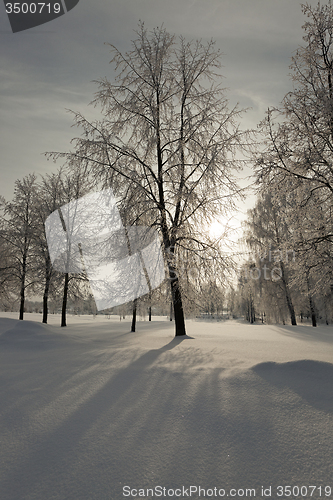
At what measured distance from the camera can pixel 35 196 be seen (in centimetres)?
1830

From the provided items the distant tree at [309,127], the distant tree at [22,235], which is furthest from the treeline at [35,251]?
the distant tree at [309,127]

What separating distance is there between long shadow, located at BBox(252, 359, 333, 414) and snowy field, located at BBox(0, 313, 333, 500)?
2 centimetres

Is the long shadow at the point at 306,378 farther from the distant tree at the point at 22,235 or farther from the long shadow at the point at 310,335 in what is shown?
the distant tree at the point at 22,235

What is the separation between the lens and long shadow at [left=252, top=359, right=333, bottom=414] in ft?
10.4

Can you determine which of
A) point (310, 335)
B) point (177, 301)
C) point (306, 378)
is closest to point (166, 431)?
point (306, 378)

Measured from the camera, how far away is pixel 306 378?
3863mm

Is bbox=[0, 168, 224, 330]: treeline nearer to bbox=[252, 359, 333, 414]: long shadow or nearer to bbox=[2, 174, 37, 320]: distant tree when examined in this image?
bbox=[2, 174, 37, 320]: distant tree

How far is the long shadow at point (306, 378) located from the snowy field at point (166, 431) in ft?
0.05

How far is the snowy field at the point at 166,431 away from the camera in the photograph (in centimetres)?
195

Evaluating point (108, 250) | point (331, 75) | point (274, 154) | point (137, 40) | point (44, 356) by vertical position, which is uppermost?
point (137, 40)

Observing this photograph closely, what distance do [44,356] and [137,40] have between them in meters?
10.5

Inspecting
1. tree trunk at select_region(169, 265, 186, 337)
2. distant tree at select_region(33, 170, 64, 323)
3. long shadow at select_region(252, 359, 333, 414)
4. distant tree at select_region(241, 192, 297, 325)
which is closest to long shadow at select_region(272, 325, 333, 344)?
tree trunk at select_region(169, 265, 186, 337)

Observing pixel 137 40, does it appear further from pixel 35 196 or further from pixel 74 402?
pixel 35 196

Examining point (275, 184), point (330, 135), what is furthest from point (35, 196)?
point (330, 135)
